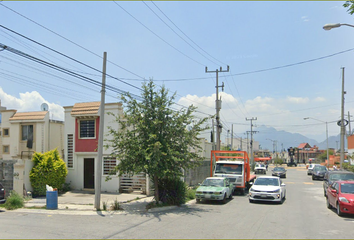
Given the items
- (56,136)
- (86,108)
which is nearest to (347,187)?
(86,108)

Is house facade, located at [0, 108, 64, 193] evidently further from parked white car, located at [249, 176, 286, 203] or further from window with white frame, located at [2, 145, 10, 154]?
parked white car, located at [249, 176, 286, 203]

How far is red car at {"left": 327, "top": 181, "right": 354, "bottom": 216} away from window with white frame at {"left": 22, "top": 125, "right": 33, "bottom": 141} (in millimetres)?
20528

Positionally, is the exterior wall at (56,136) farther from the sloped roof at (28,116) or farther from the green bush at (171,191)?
the green bush at (171,191)

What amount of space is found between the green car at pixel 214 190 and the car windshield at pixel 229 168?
3.64m

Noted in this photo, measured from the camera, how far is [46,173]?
63.8ft

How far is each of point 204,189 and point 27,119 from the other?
15153 mm

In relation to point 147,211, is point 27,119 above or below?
above

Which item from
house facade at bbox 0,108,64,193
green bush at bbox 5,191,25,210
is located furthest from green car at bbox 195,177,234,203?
house facade at bbox 0,108,64,193

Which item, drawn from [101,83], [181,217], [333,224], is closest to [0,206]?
[101,83]

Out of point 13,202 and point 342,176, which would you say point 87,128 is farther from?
point 342,176

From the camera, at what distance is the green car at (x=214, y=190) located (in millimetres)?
16844

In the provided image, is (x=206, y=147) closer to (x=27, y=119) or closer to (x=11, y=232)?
(x=27, y=119)

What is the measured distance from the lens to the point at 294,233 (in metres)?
9.94

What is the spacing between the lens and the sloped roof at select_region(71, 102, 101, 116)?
71.5 ft
